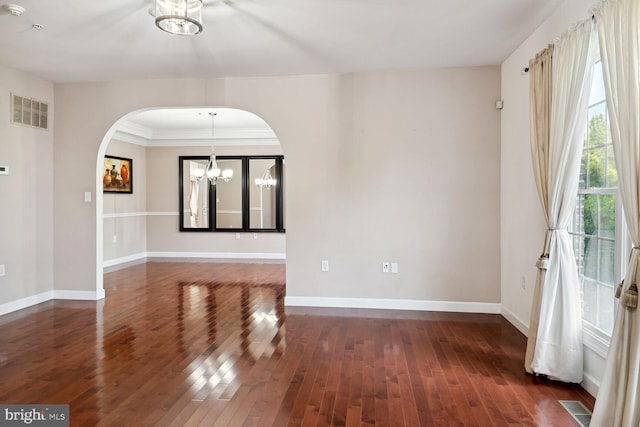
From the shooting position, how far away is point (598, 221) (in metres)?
2.84

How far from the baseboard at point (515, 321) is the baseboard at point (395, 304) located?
0.54 feet

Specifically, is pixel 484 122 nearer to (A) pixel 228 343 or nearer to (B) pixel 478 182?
(B) pixel 478 182

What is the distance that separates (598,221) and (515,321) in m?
1.73

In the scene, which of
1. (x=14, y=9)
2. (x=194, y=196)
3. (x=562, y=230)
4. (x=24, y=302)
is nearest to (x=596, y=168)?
(x=562, y=230)

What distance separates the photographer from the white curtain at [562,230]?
278 centimetres

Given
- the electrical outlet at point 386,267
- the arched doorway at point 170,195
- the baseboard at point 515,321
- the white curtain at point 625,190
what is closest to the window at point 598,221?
the white curtain at point 625,190

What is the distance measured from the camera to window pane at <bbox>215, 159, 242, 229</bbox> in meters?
9.23

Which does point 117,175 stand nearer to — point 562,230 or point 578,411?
point 562,230

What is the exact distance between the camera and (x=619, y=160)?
Result: 220 cm

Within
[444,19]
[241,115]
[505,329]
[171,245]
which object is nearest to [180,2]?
[444,19]

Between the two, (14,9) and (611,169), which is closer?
(611,169)

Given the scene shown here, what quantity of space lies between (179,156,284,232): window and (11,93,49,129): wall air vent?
12.8 feet

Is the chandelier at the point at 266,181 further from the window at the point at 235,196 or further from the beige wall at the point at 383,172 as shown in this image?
the beige wall at the point at 383,172

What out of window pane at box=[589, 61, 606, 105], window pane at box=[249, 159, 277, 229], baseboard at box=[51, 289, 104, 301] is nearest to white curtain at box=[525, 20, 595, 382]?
window pane at box=[589, 61, 606, 105]
